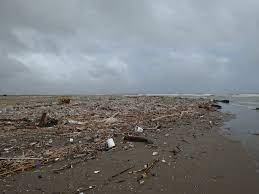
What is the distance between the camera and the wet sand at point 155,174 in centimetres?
634

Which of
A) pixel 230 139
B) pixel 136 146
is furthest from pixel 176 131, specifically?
pixel 136 146

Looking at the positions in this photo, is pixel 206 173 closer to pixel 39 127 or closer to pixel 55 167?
pixel 55 167

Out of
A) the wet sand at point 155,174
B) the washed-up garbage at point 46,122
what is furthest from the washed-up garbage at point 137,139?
the washed-up garbage at point 46,122

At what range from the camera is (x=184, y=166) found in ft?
26.6

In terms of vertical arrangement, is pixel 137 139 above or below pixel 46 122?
below

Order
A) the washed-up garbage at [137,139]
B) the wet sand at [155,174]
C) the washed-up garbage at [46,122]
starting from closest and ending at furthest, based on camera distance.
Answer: the wet sand at [155,174] < the washed-up garbage at [137,139] < the washed-up garbage at [46,122]

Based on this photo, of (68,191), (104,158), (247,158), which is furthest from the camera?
(247,158)

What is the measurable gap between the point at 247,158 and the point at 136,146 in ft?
12.9

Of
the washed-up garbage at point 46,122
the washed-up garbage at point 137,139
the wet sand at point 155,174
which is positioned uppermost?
the washed-up garbage at point 46,122

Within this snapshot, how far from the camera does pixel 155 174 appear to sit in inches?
285

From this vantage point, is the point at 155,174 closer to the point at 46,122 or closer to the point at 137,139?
the point at 137,139

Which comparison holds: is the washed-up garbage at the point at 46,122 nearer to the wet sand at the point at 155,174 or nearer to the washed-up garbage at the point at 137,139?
the washed-up garbage at the point at 137,139

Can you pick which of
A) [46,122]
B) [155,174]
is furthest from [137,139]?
[46,122]

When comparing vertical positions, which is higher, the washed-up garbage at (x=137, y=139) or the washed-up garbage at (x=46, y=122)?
the washed-up garbage at (x=46, y=122)
